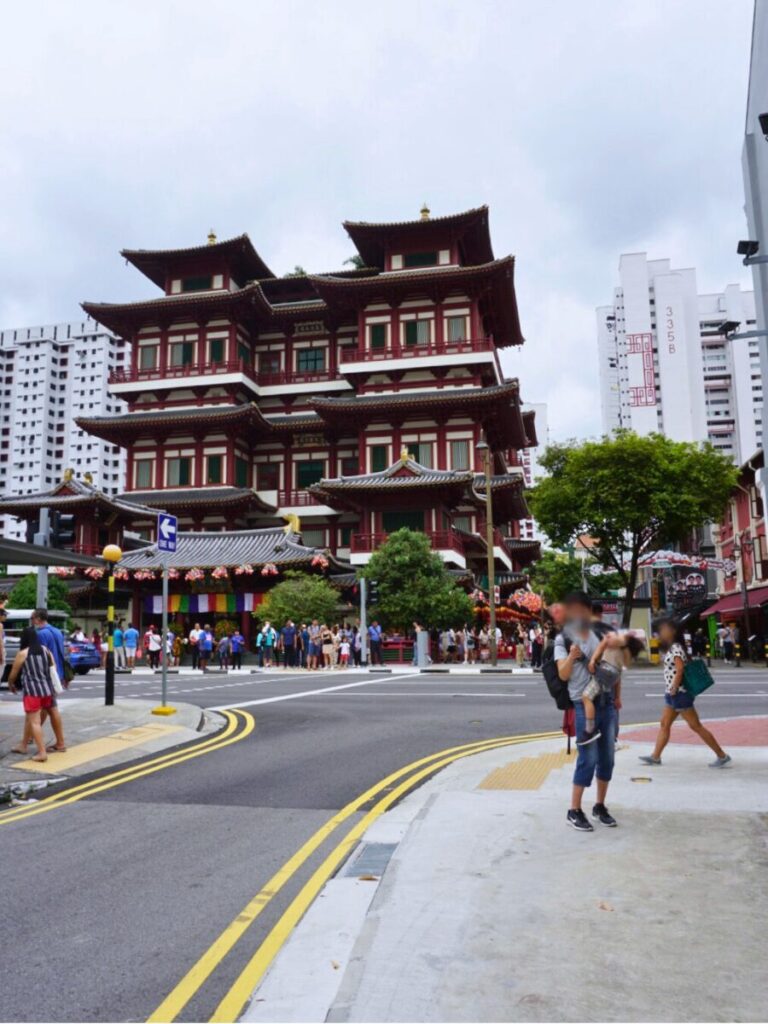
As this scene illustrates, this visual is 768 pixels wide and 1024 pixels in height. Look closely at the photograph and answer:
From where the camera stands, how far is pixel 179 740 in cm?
1153

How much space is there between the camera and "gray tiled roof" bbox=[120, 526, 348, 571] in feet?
126

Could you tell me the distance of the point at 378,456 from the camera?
45.0m

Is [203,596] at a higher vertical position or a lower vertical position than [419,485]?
lower

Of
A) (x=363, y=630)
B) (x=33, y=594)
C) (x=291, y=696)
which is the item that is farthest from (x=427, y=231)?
(x=291, y=696)

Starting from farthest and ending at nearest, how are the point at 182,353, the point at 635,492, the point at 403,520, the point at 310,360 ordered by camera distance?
1. the point at 310,360
2. the point at 182,353
3. the point at 403,520
4. the point at 635,492

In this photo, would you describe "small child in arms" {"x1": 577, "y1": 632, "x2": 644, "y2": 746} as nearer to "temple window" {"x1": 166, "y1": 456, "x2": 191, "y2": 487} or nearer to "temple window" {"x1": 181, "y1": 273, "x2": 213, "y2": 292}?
"temple window" {"x1": 166, "y1": 456, "x2": 191, "y2": 487}

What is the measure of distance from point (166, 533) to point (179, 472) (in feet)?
116

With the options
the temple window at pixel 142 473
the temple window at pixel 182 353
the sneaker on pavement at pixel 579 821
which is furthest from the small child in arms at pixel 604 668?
the temple window at pixel 182 353

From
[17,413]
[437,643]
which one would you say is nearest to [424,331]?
[437,643]

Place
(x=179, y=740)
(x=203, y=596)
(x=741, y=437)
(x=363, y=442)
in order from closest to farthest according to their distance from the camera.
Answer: (x=179, y=740)
(x=203, y=596)
(x=363, y=442)
(x=741, y=437)

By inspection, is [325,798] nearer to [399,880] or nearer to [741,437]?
[399,880]

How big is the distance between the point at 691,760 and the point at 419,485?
1184 inches

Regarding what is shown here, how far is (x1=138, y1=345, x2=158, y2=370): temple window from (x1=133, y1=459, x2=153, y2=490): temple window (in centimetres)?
598

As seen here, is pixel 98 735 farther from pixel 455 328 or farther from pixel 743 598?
pixel 455 328
